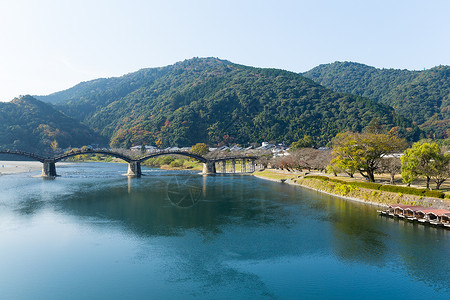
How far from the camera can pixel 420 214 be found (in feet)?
96.5

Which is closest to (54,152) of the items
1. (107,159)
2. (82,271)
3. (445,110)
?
(107,159)

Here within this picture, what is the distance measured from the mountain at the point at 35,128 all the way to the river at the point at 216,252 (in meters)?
100

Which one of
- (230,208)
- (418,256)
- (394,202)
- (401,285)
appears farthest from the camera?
(230,208)

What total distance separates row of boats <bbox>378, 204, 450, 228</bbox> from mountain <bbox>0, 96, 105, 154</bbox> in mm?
127544

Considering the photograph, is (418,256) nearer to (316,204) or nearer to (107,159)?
(316,204)

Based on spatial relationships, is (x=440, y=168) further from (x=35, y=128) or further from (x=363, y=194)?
(x=35, y=128)

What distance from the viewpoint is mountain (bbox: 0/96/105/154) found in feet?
404

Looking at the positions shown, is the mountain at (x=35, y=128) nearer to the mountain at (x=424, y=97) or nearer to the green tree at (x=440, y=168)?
the green tree at (x=440, y=168)

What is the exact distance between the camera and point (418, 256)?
21094 millimetres

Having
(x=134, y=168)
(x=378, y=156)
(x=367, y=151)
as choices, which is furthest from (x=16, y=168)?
(x=378, y=156)

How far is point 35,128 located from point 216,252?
137 m

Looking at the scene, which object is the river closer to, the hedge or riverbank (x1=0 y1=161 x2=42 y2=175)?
the hedge

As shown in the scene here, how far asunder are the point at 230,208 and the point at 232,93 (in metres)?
134

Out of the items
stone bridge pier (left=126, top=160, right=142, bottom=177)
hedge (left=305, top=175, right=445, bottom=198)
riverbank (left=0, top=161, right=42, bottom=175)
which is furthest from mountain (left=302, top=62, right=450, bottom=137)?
riverbank (left=0, top=161, right=42, bottom=175)
